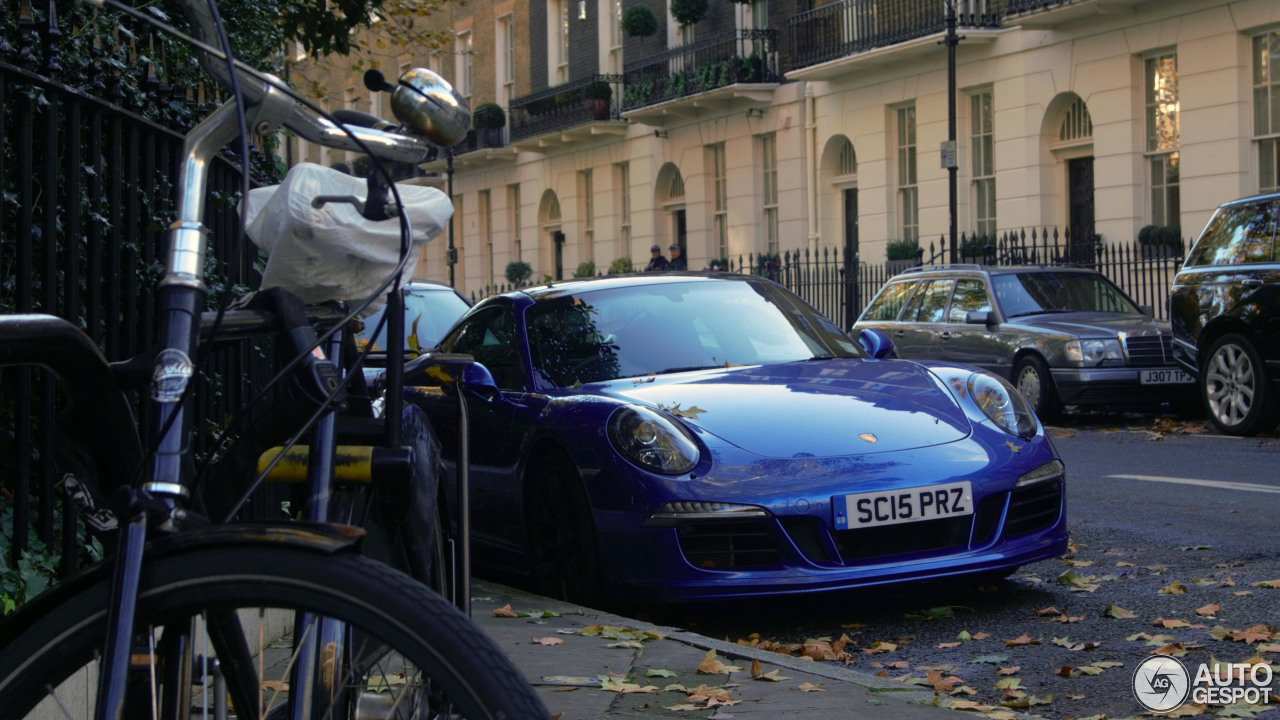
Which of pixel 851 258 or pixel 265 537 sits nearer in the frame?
pixel 265 537

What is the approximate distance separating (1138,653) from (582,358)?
9.44 ft

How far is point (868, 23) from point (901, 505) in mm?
23497

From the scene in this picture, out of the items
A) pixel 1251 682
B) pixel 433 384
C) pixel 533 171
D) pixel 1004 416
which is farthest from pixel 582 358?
pixel 533 171

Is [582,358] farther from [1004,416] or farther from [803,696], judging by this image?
[803,696]

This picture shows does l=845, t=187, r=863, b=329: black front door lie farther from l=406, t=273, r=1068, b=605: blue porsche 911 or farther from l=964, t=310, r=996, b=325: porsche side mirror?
l=406, t=273, r=1068, b=605: blue porsche 911

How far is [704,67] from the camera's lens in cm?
3167

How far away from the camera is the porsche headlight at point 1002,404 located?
6.47 m

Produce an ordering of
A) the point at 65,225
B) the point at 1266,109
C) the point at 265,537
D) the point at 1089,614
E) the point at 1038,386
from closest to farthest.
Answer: the point at 265,537, the point at 65,225, the point at 1089,614, the point at 1038,386, the point at 1266,109

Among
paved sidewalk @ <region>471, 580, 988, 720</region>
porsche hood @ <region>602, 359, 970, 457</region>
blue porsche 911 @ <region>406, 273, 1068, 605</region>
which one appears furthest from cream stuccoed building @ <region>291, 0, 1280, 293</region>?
paved sidewalk @ <region>471, 580, 988, 720</region>

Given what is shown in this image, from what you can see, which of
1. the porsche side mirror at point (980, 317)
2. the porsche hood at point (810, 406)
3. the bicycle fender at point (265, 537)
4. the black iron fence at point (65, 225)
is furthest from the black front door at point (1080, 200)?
the bicycle fender at point (265, 537)

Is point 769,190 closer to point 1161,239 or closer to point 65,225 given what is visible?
point 1161,239

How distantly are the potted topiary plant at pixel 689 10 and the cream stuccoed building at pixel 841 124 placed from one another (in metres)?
0.08

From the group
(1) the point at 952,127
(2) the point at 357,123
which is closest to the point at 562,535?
(2) the point at 357,123

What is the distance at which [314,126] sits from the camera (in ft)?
8.02
